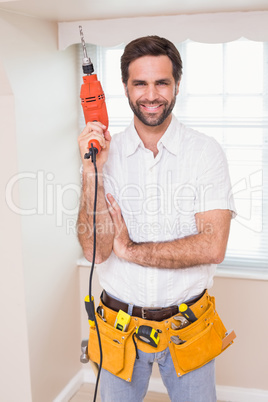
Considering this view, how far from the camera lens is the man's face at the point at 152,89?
5.77 ft

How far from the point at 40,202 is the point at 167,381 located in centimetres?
117

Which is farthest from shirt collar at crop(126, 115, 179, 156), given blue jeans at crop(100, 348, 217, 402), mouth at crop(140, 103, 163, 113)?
blue jeans at crop(100, 348, 217, 402)

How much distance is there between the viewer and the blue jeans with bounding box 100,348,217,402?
184 centimetres

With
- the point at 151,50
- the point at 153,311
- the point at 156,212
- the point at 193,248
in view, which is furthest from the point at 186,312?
the point at 151,50

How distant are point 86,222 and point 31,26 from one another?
1.17 metres

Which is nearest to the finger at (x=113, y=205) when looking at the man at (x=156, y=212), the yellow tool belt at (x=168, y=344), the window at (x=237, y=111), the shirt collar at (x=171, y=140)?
the man at (x=156, y=212)

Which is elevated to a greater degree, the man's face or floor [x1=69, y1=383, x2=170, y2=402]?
the man's face

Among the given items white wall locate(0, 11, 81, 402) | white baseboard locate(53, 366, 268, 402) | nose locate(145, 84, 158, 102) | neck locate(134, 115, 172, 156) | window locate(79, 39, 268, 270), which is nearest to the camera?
nose locate(145, 84, 158, 102)

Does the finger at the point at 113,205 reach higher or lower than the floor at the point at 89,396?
higher

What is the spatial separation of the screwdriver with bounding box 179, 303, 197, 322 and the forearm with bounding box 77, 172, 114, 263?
32 centimetres

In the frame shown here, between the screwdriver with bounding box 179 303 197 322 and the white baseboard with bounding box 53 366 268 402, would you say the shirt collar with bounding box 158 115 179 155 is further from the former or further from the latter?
the white baseboard with bounding box 53 366 268 402

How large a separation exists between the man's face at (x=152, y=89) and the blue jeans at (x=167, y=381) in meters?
0.85

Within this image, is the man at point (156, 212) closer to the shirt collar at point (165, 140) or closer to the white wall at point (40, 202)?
the shirt collar at point (165, 140)

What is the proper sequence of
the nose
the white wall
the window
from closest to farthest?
the nose, the white wall, the window
